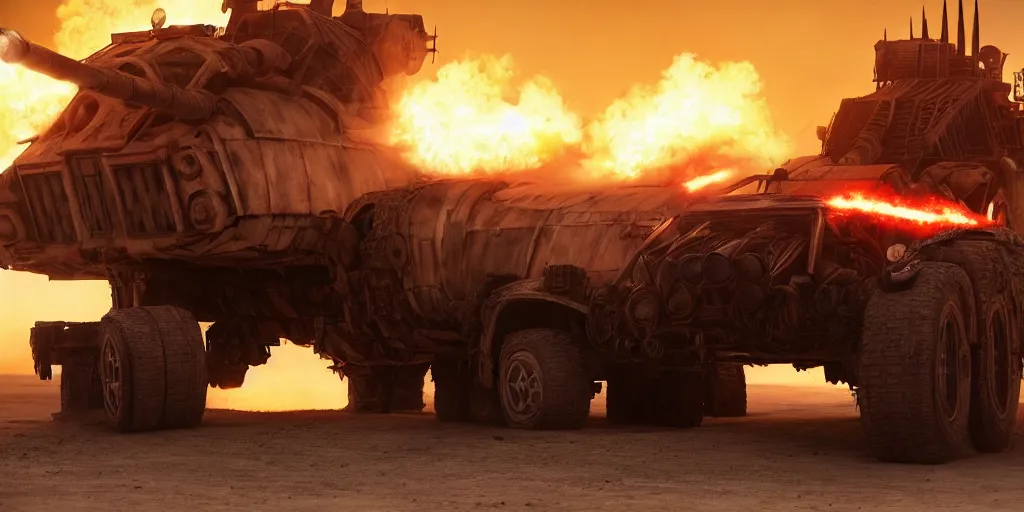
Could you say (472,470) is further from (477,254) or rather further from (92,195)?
(92,195)

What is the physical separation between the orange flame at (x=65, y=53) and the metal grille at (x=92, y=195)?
3.78 ft

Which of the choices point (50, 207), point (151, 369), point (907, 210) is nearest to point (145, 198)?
point (50, 207)

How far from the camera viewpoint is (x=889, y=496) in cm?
1478

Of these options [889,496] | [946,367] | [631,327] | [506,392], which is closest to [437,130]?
[506,392]

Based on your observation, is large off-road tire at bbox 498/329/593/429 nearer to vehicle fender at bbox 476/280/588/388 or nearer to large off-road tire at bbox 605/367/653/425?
vehicle fender at bbox 476/280/588/388

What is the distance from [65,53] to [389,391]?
24.7 feet

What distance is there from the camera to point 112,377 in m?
23.2

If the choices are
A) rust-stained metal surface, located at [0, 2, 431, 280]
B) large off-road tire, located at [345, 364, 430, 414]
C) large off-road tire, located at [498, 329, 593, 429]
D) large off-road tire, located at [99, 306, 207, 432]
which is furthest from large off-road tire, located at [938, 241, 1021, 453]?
large off-road tire, located at [345, 364, 430, 414]

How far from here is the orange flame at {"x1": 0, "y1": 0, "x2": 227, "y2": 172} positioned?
2530 centimetres

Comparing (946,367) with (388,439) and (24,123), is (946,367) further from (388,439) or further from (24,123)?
(24,123)

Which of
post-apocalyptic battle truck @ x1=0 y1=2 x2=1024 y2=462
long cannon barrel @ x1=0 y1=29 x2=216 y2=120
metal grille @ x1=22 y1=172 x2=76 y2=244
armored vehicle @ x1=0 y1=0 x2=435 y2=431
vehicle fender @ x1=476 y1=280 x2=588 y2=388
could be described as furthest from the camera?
metal grille @ x1=22 y1=172 x2=76 y2=244

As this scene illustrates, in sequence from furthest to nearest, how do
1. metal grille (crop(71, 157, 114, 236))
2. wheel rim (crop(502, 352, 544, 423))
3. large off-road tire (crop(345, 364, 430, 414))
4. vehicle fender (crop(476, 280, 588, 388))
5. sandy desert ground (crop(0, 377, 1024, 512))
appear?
large off-road tire (crop(345, 364, 430, 414)) < metal grille (crop(71, 157, 114, 236)) < vehicle fender (crop(476, 280, 588, 388)) < wheel rim (crop(502, 352, 544, 423)) < sandy desert ground (crop(0, 377, 1024, 512))

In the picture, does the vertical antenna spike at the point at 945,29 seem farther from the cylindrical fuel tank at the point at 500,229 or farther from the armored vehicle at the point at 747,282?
the cylindrical fuel tank at the point at 500,229

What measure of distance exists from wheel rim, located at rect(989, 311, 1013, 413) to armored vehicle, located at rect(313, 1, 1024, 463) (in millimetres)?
23
